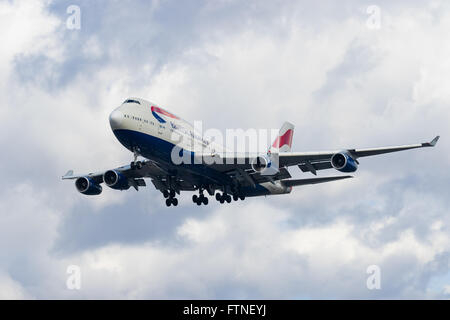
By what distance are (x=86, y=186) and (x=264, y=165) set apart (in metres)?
20.6

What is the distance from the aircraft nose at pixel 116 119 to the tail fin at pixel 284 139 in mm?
23680

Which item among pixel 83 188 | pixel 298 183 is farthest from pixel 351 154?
pixel 83 188

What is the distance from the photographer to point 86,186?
70.9 metres

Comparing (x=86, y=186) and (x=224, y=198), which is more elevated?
(x=86, y=186)

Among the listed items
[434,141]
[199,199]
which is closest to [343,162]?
[434,141]

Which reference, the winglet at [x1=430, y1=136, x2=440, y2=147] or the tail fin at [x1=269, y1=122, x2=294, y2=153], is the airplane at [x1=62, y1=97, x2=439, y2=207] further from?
the tail fin at [x1=269, y1=122, x2=294, y2=153]

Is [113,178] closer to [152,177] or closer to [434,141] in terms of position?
[152,177]

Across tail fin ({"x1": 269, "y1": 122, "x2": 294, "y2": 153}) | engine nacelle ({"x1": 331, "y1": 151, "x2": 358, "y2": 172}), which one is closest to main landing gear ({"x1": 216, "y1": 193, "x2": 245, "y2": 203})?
tail fin ({"x1": 269, "y1": 122, "x2": 294, "y2": 153})

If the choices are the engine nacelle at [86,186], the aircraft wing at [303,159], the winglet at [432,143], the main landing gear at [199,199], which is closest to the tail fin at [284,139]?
the main landing gear at [199,199]

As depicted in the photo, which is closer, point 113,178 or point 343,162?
point 343,162

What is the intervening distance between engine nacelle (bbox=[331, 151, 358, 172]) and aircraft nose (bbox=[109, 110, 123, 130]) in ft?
60.7

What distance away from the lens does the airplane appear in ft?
189

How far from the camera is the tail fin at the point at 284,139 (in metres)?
76.9
